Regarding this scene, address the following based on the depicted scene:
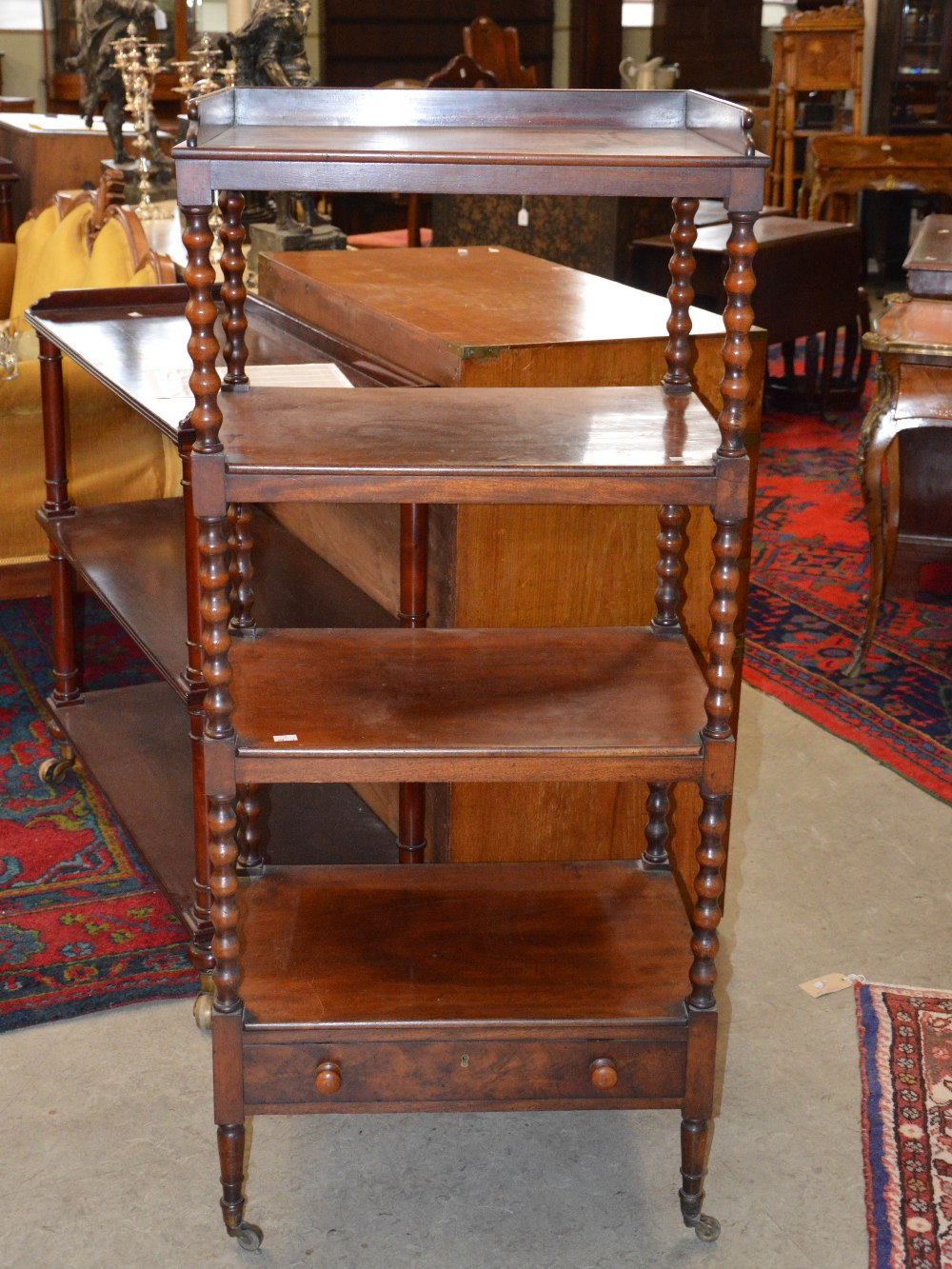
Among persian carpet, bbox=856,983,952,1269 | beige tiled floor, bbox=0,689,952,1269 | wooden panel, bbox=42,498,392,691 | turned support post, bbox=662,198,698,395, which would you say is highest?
turned support post, bbox=662,198,698,395

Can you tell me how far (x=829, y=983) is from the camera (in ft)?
8.25

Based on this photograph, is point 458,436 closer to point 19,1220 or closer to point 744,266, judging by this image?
point 744,266

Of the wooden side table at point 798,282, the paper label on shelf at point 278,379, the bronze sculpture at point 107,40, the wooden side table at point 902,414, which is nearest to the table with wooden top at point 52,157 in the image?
the bronze sculpture at point 107,40

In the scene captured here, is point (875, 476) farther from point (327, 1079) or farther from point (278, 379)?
point (327, 1079)

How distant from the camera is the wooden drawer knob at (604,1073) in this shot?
1.86m

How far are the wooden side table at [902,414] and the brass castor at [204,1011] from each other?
79.7 inches

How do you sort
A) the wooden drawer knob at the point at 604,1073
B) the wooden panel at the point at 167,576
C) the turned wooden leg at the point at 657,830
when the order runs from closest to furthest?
the wooden drawer knob at the point at 604,1073
the turned wooden leg at the point at 657,830
the wooden panel at the point at 167,576

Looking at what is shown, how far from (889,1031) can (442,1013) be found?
0.88 metres

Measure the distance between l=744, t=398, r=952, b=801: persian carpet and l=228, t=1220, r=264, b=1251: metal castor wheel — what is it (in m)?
1.81

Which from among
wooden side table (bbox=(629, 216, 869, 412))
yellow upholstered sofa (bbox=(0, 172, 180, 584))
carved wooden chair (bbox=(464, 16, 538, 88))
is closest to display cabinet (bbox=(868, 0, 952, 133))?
carved wooden chair (bbox=(464, 16, 538, 88))

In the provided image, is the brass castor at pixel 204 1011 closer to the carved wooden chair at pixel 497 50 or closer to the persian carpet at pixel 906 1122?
the persian carpet at pixel 906 1122

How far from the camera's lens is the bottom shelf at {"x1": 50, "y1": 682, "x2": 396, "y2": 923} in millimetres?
2543

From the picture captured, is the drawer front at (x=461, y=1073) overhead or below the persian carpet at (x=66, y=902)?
overhead

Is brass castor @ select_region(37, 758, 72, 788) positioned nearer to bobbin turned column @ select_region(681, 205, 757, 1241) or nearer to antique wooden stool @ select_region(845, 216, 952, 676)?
bobbin turned column @ select_region(681, 205, 757, 1241)
